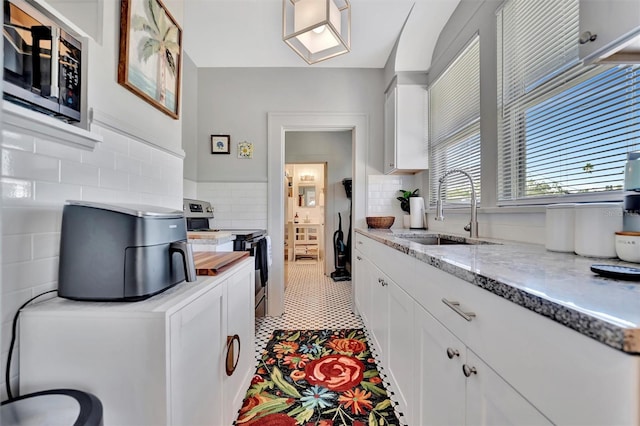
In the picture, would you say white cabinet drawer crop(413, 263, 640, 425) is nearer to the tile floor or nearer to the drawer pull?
the drawer pull

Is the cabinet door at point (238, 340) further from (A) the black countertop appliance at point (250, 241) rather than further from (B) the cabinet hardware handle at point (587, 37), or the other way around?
(B) the cabinet hardware handle at point (587, 37)

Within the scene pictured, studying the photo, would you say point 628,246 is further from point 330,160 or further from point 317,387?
point 330,160

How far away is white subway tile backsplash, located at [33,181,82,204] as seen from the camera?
2.66 ft

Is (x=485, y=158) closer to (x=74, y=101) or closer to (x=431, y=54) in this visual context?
(x=431, y=54)

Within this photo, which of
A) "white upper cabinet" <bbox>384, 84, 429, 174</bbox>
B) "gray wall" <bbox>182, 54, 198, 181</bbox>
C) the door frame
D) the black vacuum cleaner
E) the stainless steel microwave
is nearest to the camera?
the stainless steel microwave

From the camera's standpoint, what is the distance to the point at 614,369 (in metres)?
0.37

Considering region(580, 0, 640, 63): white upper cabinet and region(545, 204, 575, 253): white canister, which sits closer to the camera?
region(580, 0, 640, 63): white upper cabinet

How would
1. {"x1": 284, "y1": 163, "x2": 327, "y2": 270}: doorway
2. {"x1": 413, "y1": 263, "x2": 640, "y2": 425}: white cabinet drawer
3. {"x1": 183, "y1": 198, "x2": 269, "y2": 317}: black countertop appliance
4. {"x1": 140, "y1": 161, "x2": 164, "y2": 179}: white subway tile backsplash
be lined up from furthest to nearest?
1. {"x1": 284, "y1": 163, "x2": 327, "y2": 270}: doorway
2. {"x1": 183, "y1": 198, "x2": 269, "y2": 317}: black countertop appliance
3. {"x1": 140, "y1": 161, "x2": 164, "y2": 179}: white subway tile backsplash
4. {"x1": 413, "y1": 263, "x2": 640, "y2": 425}: white cabinet drawer

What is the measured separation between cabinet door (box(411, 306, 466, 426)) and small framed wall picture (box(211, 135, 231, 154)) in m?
2.64

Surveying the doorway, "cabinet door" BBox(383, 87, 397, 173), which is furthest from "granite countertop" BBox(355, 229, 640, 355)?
the doorway

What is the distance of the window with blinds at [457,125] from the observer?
1927 millimetres

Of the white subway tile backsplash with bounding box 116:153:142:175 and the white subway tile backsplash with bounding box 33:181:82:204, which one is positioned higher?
the white subway tile backsplash with bounding box 116:153:142:175

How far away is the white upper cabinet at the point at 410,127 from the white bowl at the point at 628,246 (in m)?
1.85

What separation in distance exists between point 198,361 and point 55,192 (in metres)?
0.71
